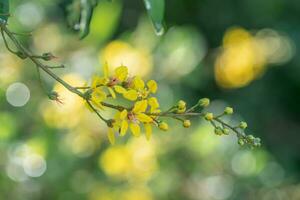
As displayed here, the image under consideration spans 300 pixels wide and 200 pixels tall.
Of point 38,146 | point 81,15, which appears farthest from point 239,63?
point 81,15

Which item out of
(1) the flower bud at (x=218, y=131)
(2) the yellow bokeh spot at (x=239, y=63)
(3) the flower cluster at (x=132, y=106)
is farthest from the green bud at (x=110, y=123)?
(2) the yellow bokeh spot at (x=239, y=63)

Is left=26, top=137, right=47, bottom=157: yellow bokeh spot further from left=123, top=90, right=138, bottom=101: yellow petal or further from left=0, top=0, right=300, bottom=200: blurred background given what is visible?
left=123, top=90, right=138, bottom=101: yellow petal

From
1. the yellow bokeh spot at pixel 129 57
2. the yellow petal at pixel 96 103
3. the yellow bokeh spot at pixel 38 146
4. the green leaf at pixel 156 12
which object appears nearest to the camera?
the yellow petal at pixel 96 103

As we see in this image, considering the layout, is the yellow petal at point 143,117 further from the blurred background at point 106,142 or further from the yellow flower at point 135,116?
the blurred background at point 106,142

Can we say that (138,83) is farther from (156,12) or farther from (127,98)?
(156,12)

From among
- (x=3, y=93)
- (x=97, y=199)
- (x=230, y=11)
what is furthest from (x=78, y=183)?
(x=230, y=11)

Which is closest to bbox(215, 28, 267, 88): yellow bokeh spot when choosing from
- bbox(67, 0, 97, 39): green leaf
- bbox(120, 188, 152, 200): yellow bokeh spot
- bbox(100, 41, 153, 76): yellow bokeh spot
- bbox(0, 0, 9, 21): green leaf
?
bbox(100, 41, 153, 76): yellow bokeh spot

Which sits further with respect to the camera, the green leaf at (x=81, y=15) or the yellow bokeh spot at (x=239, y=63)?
the yellow bokeh spot at (x=239, y=63)
